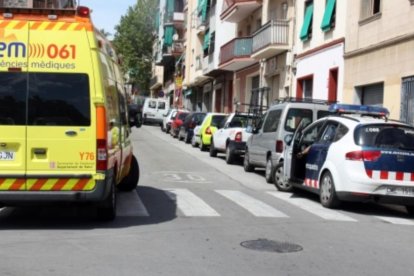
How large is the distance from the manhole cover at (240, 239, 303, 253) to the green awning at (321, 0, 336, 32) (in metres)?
16.9

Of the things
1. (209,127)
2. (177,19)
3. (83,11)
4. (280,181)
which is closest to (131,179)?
(280,181)

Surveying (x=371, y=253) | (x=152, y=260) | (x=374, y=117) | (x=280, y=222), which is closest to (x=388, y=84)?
(x=374, y=117)

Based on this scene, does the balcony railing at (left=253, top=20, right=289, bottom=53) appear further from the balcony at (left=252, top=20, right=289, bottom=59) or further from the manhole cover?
the manhole cover

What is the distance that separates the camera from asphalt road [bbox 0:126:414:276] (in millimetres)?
6543

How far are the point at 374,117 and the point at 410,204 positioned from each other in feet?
6.88

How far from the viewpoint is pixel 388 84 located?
1886cm

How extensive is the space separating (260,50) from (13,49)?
22.9 m

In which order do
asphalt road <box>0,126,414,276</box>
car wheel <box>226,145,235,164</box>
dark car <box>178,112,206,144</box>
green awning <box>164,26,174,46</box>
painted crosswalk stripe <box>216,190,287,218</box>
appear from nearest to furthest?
asphalt road <box>0,126,414,276</box> → painted crosswalk stripe <box>216,190,287,218</box> → car wheel <box>226,145,235,164</box> → dark car <box>178,112,206,144</box> → green awning <box>164,26,174,46</box>

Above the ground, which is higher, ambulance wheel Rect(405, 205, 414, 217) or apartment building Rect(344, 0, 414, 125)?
apartment building Rect(344, 0, 414, 125)

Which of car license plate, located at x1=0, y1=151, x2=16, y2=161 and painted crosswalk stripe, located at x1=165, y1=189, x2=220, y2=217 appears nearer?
car license plate, located at x1=0, y1=151, x2=16, y2=161

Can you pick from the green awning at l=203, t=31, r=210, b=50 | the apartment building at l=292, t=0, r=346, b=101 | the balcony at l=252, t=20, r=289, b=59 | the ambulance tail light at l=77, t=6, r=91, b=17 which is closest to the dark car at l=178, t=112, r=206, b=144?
the balcony at l=252, t=20, r=289, b=59

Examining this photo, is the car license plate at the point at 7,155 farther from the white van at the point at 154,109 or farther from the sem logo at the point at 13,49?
the white van at the point at 154,109

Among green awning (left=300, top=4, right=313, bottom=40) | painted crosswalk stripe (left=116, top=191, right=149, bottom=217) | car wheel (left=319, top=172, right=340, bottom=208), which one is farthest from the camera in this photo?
green awning (left=300, top=4, right=313, bottom=40)

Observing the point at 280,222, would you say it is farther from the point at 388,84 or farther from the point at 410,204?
the point at 388,84
